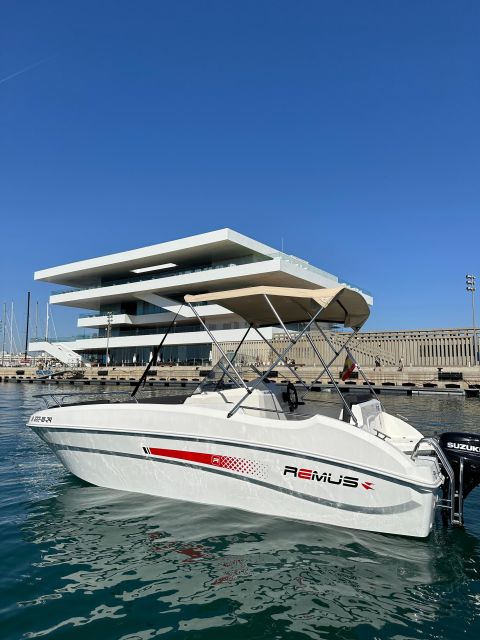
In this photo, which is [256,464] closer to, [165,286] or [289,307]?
[289,307]

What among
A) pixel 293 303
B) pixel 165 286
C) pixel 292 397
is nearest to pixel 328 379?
pixel 165 286

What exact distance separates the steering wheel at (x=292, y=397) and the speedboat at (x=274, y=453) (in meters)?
0.05

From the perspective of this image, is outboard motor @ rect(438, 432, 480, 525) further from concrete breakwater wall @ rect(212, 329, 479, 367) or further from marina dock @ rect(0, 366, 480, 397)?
concrete breakwater wall @ rect(212, 329, 479, 367)

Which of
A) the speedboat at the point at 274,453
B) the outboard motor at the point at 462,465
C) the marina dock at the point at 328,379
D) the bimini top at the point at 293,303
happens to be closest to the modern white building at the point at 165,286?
the marina dock at the point at 328,379

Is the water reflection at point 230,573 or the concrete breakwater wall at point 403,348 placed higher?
the concrete breakwater wall at point 403,348

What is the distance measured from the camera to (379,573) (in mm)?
4168

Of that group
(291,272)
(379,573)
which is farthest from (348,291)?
(291,272)

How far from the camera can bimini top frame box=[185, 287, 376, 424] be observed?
5.81 meters

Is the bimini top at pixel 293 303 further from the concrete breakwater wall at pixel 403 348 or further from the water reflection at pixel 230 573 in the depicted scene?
the concrete breakwater wall at pixel 403 348

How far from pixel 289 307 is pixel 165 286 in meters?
40.7

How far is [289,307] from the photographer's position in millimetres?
7172

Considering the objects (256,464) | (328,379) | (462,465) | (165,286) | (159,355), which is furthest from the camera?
(159,355)

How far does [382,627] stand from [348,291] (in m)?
3.90

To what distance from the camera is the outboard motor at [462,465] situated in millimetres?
5121
